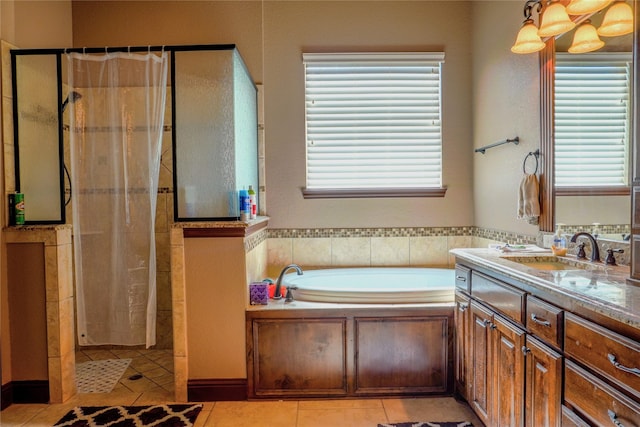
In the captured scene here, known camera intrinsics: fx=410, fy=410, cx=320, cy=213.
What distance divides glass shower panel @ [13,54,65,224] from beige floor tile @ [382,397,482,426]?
2.30 m

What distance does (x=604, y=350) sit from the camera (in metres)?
1.18

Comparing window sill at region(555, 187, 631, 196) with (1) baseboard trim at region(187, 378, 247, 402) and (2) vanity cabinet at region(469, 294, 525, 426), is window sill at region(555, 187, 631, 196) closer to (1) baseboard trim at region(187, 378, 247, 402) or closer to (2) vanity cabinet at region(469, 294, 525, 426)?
(2) vanity cabinet at region(469, 294, 525, 426)

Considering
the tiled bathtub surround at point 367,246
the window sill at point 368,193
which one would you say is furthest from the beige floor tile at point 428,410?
the window sill at point 368,193

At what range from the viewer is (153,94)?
2426 millimetres

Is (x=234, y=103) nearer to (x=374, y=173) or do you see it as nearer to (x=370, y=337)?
(x=374, y=173)

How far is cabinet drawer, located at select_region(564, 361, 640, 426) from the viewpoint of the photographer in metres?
1.09

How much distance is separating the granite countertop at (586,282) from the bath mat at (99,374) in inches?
96.9

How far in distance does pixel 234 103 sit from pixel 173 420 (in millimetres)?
1856

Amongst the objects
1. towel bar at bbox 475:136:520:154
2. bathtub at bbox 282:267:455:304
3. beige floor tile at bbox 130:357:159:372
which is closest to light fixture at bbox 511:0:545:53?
towel bar at bbox 475:136:520:154

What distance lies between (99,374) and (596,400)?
9.82ft

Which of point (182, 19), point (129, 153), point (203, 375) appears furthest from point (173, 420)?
point (182, 19)

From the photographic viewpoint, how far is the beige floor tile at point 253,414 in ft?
7.36

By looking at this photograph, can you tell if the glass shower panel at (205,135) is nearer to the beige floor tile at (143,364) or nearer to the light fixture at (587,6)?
the beige floor tile at (143,364)

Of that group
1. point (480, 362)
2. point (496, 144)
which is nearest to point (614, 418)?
point (480, 362)
